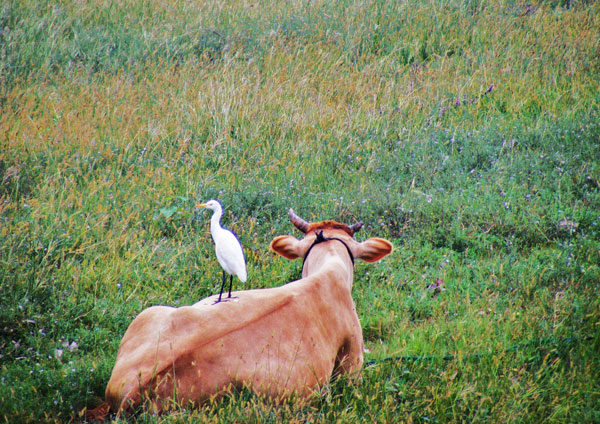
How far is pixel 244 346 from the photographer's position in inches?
139

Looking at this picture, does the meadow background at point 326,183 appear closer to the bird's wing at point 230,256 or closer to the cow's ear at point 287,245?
the cow's ear at point 287,245

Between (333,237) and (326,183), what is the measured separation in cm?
215

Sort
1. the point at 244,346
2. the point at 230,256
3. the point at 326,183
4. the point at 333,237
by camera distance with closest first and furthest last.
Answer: the point at 244,346 < the point at 230,256 < the point at 333,237 < the point at 326,183

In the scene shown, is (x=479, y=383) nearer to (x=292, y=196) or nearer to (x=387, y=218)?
(x=387, y=218)

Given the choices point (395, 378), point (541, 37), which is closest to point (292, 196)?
point (395, 378)

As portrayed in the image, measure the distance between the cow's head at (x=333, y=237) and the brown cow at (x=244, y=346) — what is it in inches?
21.2

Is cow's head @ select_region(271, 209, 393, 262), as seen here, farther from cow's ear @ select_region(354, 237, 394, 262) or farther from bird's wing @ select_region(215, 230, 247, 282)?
bird's wing @ select_region(215, 230, 247, 282)

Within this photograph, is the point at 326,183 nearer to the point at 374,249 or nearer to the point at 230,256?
the point at 374,249

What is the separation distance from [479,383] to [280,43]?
7.63 m

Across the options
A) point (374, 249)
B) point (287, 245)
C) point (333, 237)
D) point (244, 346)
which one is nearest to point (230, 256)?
point (244, 346)

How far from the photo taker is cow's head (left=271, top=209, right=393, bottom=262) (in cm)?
488

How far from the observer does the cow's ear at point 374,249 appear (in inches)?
192

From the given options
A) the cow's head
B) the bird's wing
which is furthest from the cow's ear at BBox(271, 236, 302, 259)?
the bird's wing

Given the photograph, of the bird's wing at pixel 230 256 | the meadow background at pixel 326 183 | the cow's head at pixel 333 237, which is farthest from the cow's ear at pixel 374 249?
the bird's wing at pixel 230 256
